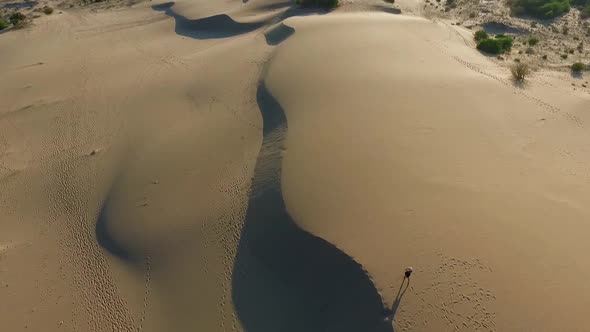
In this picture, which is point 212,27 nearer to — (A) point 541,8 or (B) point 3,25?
(B) point 3,25

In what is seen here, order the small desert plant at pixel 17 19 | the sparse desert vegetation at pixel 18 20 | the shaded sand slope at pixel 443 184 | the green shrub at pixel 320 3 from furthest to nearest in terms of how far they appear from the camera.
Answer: the small desert plant at pixel 17 19, the sparse desert vegetation at pixel 18 20, the green shrub at pixel 320 3, the shaded sand slope at pixel 443 184

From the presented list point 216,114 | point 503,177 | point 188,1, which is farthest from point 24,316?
point 188,1

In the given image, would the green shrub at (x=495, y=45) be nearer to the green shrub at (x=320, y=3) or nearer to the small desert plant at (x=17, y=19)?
the green shrub at (x=320, y=3)

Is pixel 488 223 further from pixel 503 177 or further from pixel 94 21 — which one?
pixel 94 21

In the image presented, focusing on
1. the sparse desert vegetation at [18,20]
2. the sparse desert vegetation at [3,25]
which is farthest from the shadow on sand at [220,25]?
the sparse desert vegetation at [3,25]

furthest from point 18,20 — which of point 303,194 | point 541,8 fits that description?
point 541,8

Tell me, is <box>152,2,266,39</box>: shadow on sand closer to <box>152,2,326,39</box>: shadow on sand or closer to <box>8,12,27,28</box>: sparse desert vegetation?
<box>152,2,326,39</box>: shadow on sand
